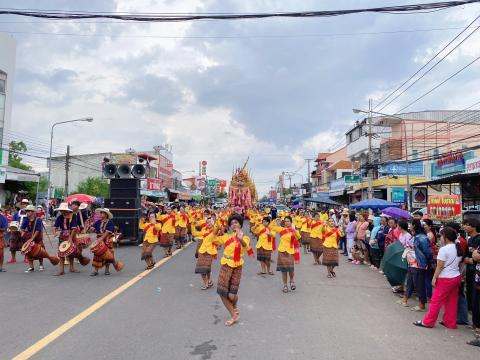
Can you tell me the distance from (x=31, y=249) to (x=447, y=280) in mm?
8878

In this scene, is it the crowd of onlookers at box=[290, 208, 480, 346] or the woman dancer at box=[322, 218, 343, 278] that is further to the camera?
the woman dancer at box=[322, 218, 343, 278]

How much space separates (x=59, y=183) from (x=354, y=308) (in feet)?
159

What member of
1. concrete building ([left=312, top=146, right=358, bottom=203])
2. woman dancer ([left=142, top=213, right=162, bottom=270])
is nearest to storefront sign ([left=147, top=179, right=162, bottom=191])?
concrete building ([left=312, top=146, right=358, bottom=203])

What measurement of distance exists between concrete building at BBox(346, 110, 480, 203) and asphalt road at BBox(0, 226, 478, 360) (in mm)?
24547

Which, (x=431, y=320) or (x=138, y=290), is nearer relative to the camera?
(x=431, y=320)

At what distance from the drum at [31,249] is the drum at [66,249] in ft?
2.45

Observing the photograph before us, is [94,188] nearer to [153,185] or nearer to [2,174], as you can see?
[153,185]

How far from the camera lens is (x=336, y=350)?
190 inches

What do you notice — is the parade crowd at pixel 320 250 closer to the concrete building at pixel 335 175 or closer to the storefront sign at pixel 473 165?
the storefront sign at pixel 473 165

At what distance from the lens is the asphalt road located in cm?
475

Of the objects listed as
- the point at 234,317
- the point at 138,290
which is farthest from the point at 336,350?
the point at 138,290

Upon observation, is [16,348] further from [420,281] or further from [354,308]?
[420,281]

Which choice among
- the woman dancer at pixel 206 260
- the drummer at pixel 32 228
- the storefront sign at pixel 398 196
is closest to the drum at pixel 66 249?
the drummer at pixel 32 228

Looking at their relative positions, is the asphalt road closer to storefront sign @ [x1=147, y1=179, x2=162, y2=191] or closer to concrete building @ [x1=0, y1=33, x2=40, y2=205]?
concrete building @ [x1=0, y1=33, x2=40, y2=205]
